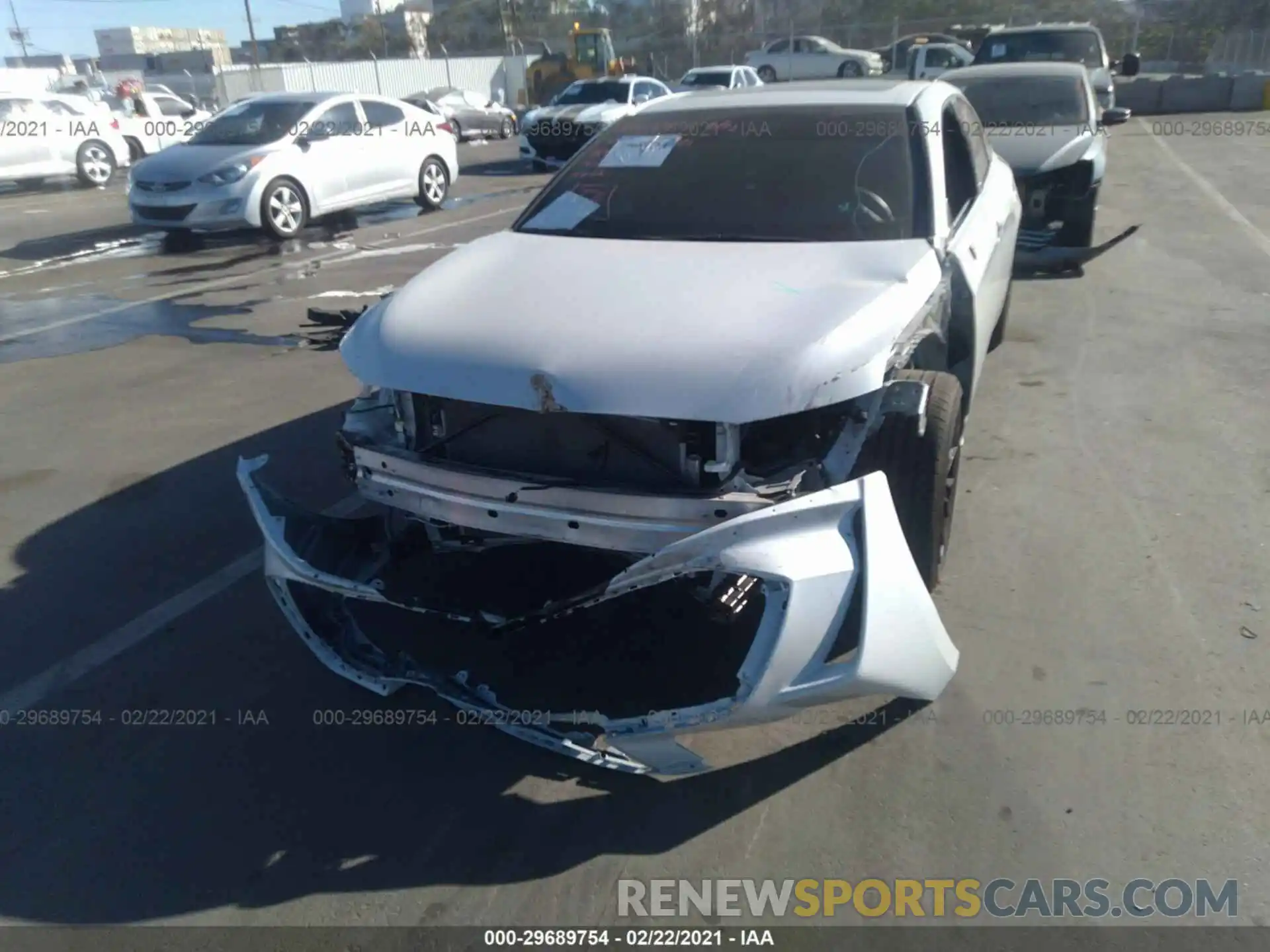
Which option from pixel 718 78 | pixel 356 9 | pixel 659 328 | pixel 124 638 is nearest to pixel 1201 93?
pixel 718 78

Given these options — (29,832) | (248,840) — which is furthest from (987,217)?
(29,832)

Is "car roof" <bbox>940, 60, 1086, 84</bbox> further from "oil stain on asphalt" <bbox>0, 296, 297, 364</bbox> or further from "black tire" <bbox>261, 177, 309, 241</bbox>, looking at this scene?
"black tire" <bbox>261, 177, 309, 241</bbox>

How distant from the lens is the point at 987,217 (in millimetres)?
4996

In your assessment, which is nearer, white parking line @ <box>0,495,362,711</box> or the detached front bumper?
the detached front bumper

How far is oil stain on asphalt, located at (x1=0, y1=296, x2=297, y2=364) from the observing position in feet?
25.8

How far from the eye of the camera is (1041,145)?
29.4 feet

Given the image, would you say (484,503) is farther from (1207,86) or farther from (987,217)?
(1207,86)

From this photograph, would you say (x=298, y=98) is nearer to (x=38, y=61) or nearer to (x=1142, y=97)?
(x=1142, y=97)

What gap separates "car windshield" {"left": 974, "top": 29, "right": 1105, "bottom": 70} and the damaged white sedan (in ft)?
42.1

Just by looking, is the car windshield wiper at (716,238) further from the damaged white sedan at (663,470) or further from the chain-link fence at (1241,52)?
the chain-link fence at (1241,52)

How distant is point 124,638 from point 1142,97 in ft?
97.3

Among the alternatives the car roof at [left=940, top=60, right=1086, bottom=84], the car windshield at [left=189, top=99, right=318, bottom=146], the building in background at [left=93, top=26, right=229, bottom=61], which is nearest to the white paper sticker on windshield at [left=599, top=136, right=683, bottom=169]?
the car roof at [left=940, top=60, right=1086, bottom=84]

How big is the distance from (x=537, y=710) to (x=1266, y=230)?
1081 cm

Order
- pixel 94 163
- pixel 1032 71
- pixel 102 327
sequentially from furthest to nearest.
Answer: pixel 94 163
pixel 1032 71
pixel 102 327
